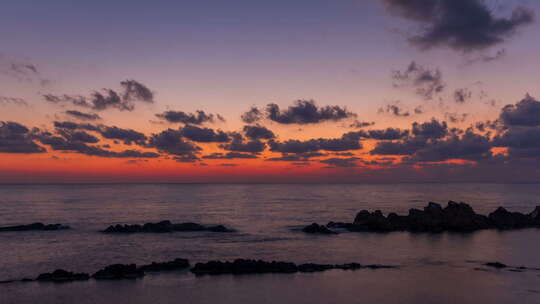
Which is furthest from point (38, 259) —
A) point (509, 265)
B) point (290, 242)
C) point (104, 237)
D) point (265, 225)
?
point (509, 265)

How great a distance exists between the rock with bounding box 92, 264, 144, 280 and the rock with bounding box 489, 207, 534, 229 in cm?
6757

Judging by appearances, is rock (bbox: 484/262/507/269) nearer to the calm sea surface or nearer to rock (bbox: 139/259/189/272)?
the calm sea surface

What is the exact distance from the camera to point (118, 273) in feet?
136

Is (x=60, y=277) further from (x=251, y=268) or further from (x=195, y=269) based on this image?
(x=251, y=268)

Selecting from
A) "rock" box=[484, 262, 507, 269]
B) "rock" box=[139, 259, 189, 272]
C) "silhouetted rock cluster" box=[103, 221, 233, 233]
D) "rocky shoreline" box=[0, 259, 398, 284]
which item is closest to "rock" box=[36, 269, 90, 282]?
"rocky shoreline" box=[0, 259, 398, 284]

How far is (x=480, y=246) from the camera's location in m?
59.8

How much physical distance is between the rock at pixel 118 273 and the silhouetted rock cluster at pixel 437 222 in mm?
37380

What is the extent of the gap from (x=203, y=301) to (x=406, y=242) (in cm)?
3940

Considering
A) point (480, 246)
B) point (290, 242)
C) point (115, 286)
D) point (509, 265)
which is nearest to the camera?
point (115, 286)

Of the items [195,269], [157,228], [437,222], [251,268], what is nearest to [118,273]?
[195,269]

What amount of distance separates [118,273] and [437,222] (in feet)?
192

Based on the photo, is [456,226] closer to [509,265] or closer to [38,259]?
[509,265]

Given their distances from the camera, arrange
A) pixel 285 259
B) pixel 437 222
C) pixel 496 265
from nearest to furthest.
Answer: pixel 496 265, pixel 285 259, pixel 437 222

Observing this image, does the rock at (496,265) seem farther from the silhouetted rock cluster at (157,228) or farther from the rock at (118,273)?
the silhouetted rock cluster at (157,228)
